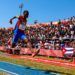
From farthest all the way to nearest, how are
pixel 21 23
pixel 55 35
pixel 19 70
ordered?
1. pixel 55 35
2. pixel 21 23
3. pixel 19 70

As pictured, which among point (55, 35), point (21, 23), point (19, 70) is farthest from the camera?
point (55, 35)

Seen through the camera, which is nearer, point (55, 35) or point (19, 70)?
point (19, 70)

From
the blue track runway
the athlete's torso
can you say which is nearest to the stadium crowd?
the athlete's torso

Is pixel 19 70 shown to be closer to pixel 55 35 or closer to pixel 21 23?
pixel 21 23

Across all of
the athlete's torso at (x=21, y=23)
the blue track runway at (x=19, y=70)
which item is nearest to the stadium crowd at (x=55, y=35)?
the athlete's torso at (x=21, y=23)

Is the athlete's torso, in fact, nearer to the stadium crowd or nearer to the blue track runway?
the blue track runway

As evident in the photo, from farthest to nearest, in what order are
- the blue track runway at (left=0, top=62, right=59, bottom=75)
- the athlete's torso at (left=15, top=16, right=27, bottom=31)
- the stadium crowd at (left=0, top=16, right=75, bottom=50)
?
the stadium crowd at (left=0, top=16, right=75, bottom=50)
the athlete's torso at (left=15, top=16, right=27, bottom=31)
the blue track runway at (left=0, top=62, right=59, bottom=75)

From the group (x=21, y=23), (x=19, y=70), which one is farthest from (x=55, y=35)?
(x=19, y=70)

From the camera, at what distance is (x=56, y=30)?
1922 cm

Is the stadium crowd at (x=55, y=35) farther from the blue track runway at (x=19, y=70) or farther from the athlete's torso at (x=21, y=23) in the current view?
the blue track runway at (x=19, y=70)

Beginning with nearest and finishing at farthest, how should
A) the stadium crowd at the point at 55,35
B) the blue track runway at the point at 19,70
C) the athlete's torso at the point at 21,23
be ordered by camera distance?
the blue track runway at the point at 19,70
the athlete's torso at the point at 21,23
the stadium crowd at the point at 55,35

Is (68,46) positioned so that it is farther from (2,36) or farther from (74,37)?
(2,36)

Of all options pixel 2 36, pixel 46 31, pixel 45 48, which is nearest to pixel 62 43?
pixel 45 48

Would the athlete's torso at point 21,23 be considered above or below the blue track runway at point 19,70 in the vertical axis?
above
